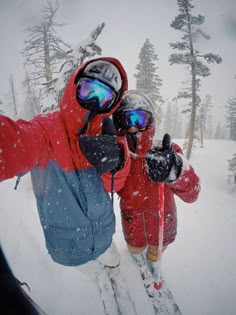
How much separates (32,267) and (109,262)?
70.3 inches

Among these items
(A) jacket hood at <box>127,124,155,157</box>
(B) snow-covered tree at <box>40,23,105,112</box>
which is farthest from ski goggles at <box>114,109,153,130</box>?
(B) snow-covered tree at <box>40,23,105,112</box>

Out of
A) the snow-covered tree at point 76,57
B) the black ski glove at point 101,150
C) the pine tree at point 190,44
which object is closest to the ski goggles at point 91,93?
the black ski glove at point 101,150

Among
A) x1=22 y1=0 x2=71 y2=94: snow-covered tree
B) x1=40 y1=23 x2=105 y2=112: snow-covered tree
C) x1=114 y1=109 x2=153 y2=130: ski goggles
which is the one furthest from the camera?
x1=22 y1=0 x2=71 y2=94: snow-covered tree

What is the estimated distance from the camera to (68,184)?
2.13m

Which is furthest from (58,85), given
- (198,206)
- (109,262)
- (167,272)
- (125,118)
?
(198,206)

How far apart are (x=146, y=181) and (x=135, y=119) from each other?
98 cm

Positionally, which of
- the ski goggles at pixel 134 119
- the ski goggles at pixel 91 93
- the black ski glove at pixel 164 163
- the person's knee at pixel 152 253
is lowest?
the person's knee at pixel 152 253

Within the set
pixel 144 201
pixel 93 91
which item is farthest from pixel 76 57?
pixel 144 201

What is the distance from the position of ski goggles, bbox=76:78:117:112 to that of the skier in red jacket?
0.63m

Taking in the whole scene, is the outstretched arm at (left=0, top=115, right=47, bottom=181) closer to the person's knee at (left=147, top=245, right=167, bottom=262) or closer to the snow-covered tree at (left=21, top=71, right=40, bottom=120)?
the person's knee at (left=147, top=245, right=167, bottom=262)

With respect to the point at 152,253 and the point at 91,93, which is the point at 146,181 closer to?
the point at 152,253

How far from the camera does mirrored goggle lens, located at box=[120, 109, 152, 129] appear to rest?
2826 mm

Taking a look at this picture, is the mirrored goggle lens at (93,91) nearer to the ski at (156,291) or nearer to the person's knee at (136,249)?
the person's knee at (136,249)

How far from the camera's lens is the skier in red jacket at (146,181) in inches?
104
